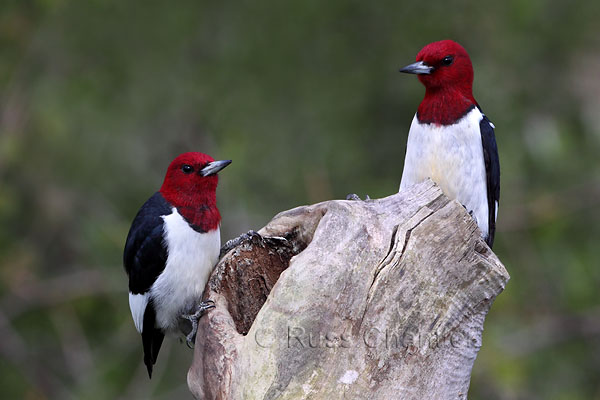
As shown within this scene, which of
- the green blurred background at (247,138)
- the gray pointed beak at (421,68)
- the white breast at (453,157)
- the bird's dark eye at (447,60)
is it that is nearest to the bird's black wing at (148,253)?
the white breast at (453,157)

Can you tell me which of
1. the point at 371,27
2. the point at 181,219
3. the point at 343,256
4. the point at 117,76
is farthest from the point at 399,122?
the point at 343,256

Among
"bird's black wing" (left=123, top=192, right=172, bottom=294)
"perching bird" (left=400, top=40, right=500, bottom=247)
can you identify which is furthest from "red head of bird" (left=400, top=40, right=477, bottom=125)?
"bird's black wing" (left=123, top=192, right=172, bottom=294)

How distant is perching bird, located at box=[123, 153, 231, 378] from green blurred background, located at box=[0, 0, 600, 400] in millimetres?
2535

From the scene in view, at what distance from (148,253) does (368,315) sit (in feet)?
4.45

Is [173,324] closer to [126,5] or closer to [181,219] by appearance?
[181,219]

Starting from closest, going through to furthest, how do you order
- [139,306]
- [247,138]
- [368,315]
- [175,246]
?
[368,315]
[175,246]
[139,306]
[247,138]

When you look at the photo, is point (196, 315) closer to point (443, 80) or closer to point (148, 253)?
point (148, 253)

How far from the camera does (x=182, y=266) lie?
3742 millimetres

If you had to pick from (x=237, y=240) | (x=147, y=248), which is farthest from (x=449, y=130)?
(x=147, y=248)

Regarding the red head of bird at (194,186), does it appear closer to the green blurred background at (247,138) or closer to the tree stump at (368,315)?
the tree stump at (368,315)

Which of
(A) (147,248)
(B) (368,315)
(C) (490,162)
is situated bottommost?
(B) (368,315)

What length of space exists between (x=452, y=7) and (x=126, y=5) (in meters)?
2.99

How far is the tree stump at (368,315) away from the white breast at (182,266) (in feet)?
1.46

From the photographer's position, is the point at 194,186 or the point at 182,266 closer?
the point at 182,266
